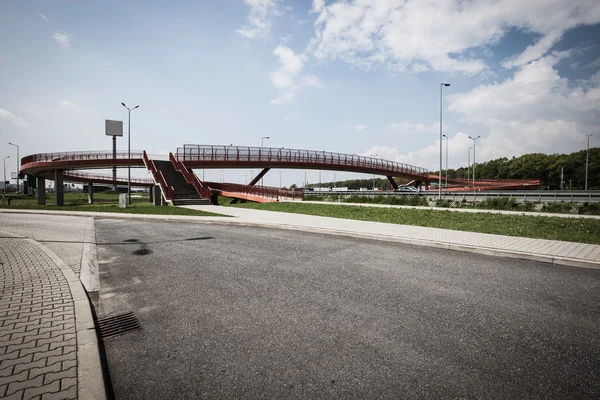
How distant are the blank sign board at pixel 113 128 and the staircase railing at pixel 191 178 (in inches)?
995

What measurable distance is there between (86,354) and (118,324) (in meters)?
0.87

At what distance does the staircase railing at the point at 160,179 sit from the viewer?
2423 cm

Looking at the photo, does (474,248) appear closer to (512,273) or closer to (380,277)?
Answer: (512,273)

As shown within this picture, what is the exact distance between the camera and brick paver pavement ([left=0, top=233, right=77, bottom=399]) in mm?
2396

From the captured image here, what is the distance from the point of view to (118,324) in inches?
145

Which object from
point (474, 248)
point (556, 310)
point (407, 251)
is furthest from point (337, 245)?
point (556, 310)

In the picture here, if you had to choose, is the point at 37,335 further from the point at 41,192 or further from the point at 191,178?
the point at 41,192

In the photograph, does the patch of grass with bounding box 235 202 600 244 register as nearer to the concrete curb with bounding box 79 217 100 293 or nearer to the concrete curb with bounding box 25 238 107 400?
the concrete curb with bounding box 79 217 100 293

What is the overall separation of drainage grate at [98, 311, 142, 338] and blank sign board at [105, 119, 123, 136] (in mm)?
55219

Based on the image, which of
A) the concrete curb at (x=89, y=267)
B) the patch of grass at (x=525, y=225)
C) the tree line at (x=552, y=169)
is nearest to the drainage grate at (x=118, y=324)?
the concrete curb at (x=89, y=267)

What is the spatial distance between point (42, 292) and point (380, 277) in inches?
221

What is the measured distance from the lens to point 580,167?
89375mm

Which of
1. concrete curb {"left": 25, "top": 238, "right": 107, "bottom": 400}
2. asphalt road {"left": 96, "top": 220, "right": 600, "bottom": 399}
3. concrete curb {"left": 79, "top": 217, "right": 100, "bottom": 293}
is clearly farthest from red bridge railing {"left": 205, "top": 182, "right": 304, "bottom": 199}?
concrete curb {"left": 25, "top": 238, "right": 107, "bottom": 400}

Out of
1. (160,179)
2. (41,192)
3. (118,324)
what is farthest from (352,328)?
(41,192)
